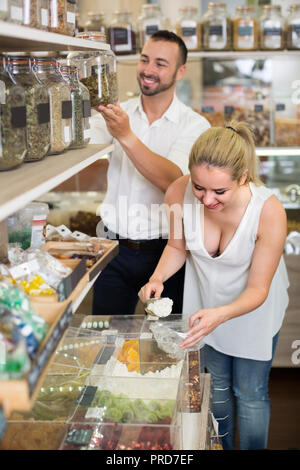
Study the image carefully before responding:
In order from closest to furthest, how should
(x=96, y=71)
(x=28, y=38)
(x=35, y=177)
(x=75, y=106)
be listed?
(x=28, y=38), (x=35, y=177), (x=75, y=106), (x=96, y=71)

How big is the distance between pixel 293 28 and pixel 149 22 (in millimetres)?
844

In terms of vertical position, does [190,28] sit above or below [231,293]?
above

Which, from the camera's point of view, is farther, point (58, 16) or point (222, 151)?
point (222, 151)

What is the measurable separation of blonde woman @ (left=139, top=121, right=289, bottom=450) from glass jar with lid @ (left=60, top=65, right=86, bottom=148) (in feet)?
1.26

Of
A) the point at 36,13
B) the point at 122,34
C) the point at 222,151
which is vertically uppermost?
the point at 122,34

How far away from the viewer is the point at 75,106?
175 centimetres

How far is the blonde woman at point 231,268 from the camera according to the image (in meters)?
1.89

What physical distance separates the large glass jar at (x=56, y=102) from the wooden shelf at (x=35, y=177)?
48mm

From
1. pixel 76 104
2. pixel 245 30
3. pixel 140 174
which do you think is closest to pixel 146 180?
pixel 140 174

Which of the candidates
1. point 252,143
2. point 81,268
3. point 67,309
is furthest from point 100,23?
point 67,309

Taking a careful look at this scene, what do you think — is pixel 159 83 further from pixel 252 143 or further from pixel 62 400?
pixel 62 400

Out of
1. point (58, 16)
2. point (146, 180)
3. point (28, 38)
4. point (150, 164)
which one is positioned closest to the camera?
point (28, 38)

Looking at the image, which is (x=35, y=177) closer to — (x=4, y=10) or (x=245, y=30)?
(x=4, y=10)

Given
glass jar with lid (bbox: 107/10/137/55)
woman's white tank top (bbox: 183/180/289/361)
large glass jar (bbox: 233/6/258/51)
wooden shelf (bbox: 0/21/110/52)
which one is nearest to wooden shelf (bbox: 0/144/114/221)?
wooden shelf (bbox: 0/21/110/52)
